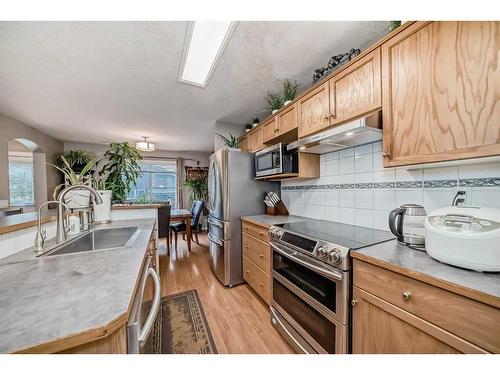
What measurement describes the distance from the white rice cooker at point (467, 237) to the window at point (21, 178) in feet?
19.5

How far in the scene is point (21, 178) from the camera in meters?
3.82

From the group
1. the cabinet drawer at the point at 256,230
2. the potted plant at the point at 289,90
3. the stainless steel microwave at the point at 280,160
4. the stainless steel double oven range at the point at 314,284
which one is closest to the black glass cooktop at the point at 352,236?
the stainless steel double oven range at the point at 314,284

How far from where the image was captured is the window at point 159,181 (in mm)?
5637

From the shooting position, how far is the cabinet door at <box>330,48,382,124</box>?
1176 mm

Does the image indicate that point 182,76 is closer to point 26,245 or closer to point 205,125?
point 205,125

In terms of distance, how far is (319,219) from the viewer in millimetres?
2008

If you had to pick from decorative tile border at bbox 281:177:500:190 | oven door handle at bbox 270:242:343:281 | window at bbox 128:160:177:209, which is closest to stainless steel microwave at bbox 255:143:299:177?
decorative tile border at bbox 281:177:500:190

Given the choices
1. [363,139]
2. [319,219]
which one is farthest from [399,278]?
[319,219]

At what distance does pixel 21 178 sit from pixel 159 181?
271 centimetres

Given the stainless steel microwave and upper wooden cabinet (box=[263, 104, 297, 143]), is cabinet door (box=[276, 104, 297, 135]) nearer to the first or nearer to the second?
upper wooden cabinet (box=[263, 104, 297, 143])

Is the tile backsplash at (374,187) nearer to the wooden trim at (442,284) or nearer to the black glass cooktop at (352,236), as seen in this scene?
the black glass cooktop at (352,236)

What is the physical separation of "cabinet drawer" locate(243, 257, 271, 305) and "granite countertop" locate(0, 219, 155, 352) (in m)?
1.29
